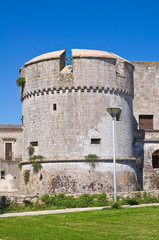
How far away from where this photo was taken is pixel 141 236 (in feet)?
39.2

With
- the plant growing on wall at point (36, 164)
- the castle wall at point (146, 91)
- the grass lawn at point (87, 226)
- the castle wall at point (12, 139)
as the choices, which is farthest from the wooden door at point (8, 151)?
the grass lawn at point (87, 226)

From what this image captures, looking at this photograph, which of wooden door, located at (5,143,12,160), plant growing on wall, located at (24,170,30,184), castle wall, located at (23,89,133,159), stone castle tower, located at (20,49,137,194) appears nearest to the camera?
stone castle tower, located at (20,49,137,194)

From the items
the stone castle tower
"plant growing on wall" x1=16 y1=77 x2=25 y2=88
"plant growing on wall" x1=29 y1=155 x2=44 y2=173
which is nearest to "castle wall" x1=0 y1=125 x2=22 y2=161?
"plant growing on wall" x1=16 y1=77 x2=25 y2=88

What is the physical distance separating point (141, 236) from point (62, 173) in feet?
43.8

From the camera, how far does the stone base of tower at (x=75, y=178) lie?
2464 cm

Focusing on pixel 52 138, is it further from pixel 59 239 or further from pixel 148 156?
pixel 59 239

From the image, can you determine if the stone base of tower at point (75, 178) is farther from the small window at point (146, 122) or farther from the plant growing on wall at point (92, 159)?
the small window at point (146, 122)

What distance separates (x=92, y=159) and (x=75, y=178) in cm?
165

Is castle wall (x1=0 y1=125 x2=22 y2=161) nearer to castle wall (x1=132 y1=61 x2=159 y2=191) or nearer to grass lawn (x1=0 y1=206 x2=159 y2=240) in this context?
castle wall (x1=132 y1=61 x2=159 y2=191)

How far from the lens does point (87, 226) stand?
1425cm

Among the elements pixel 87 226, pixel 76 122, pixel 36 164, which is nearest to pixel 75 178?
pixel 36 164

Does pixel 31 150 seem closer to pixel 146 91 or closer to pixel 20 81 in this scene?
pixel 20 81

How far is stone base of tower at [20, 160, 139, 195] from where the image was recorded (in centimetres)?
2464

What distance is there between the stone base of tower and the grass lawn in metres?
6.13
